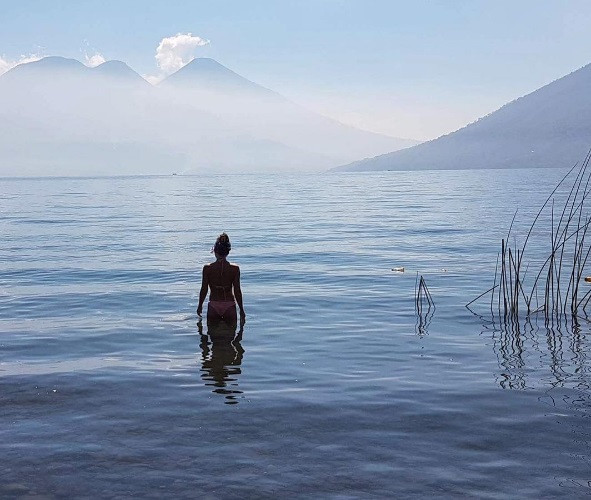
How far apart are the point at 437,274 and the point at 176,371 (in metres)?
13.6

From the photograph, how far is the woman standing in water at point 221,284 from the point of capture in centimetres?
1334

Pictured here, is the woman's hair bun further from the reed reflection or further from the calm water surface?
the reed reflection

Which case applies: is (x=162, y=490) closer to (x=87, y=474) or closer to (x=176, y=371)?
(x=87, y=474)

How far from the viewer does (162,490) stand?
279 inches

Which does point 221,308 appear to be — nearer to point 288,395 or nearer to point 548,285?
point 288,395

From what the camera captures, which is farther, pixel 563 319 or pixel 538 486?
pixel 563 319

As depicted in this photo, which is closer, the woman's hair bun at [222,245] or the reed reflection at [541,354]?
the reed reflection at [541,354]

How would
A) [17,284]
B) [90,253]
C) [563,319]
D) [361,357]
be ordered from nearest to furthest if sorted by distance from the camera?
[361,357], [563,319], [17,284], [90,253]

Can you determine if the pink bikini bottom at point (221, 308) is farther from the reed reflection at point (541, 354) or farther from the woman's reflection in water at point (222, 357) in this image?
the reed reflection at point (541, 354)

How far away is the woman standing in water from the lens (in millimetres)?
13336

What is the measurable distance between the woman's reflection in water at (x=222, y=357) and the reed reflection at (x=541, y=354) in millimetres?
3962

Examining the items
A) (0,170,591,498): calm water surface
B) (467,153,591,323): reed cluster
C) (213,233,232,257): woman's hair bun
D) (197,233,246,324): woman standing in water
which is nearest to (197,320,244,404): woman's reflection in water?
(0,170,591,498): calm water surface

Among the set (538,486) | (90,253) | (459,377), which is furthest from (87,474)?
(90,253)

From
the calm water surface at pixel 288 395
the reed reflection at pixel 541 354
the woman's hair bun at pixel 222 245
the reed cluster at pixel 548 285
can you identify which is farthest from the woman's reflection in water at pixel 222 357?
the reed cluster at pixel 548 285
